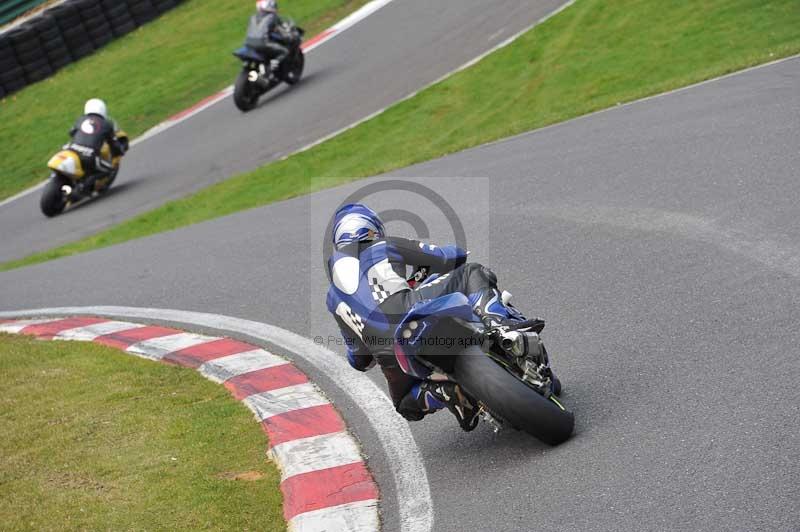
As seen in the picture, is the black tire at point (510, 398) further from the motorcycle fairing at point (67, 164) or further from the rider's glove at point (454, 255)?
the motorcycle fairing at point (67, 164)

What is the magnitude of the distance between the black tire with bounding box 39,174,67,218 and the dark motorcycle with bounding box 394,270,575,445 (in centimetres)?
1255

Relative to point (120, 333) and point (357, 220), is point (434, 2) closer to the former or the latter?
point (120, 333)

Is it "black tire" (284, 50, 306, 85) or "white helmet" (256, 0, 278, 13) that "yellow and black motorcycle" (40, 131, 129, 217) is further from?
"white helmet" (256, 0, 278, 13)

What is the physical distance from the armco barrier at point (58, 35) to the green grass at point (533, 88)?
903cm

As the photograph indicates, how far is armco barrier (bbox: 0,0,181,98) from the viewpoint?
71.6 ft

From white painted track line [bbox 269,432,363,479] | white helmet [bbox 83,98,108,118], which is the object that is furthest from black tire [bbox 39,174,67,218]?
white painted track line [bbox 269,432,363,479]

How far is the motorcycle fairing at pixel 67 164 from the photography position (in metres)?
16.1

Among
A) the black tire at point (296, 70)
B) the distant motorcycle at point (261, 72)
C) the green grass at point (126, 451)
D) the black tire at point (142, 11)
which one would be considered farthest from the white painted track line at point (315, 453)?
the black tire at point (142, 11)

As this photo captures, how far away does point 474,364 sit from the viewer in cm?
484

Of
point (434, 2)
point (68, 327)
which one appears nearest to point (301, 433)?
point (68, 327)

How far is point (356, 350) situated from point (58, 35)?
1913cm

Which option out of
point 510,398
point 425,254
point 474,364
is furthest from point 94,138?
point 510,398

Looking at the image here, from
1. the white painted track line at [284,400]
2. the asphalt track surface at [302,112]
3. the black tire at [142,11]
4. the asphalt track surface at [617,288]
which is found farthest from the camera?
the black tire at [142,11]

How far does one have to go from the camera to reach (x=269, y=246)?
10.1m
